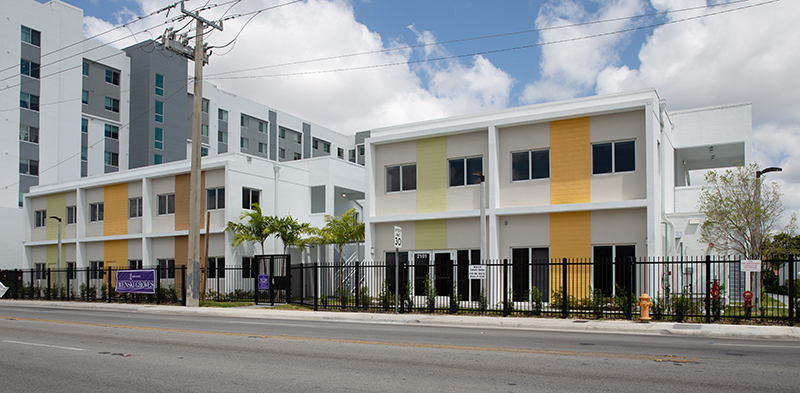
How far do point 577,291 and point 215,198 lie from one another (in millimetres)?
19519

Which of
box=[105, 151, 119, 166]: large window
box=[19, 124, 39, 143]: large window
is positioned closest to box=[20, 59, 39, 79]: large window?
box=[19, 124, 39, 143]: large window

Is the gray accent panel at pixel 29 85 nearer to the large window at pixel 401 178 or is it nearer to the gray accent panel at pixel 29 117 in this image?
the gray accent panel at pixel 29 117

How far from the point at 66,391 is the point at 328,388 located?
3.35m

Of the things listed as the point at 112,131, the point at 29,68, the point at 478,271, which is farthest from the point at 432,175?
the point at 112,131

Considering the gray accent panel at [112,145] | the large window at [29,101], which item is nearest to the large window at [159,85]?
the gray accent panel at [112,145]

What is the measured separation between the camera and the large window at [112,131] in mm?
57494

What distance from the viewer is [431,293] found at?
20.6 meters

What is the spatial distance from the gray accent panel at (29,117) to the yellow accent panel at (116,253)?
2030 cm

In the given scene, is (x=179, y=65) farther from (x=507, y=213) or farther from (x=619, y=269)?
(x=619, y=269)

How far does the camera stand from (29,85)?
5050cm

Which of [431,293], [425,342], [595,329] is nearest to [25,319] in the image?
[431,293]

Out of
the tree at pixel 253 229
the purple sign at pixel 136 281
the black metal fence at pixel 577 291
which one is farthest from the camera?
the tree at pixel 253 229

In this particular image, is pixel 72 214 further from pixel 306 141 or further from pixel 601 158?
pixel 306 141

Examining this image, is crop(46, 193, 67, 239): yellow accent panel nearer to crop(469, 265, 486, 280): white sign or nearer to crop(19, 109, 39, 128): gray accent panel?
crop(19, 109, 39, 128): gray accent panel
